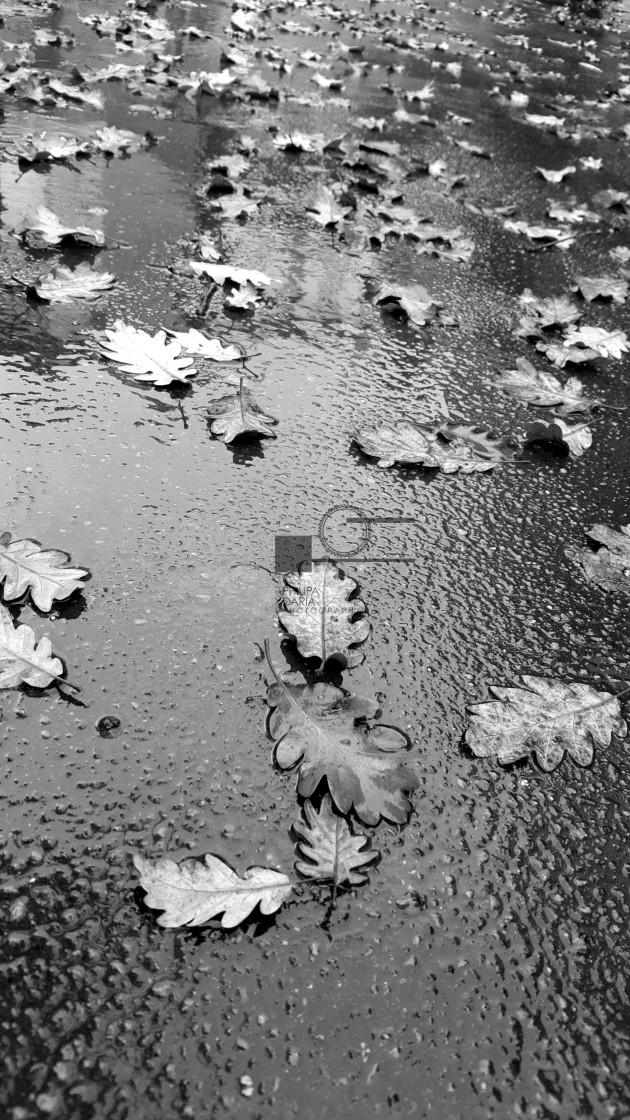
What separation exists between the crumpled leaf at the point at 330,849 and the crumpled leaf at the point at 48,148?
3126 mm

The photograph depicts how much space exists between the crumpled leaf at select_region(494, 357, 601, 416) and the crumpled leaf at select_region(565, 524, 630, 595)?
1.90ft

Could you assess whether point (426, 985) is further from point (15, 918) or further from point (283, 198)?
point (283, 198)

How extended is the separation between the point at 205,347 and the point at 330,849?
1.58 m

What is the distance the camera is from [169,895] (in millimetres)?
1066

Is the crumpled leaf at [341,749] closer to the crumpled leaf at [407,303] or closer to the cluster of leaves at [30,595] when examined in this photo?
the cluster of leaves at [30,595]

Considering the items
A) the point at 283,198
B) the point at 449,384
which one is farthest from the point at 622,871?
the point at 283,198

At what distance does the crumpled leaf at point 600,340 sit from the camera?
2.74 meters

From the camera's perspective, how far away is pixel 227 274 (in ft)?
8.63

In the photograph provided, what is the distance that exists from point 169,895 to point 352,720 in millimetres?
425

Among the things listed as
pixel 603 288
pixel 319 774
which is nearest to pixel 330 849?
pixel 319 774

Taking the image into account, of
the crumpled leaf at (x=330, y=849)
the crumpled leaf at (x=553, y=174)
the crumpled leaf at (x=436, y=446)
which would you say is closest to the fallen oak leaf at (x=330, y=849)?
the crumpled leaf at (x=330, y=849)

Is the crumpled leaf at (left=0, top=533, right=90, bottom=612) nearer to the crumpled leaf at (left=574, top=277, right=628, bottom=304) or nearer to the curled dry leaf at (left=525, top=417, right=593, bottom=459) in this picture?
the curled dry leaf at (left=525, top=417, right=593, bottom=459)
